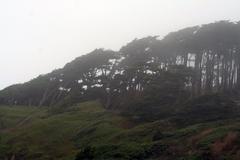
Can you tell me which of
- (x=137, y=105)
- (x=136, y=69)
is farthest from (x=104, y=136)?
(x=136, y=69)

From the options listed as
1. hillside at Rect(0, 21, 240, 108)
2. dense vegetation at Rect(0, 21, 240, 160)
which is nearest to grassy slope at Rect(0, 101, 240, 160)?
dense vegetation at Rect(0, 21, 240, 160)

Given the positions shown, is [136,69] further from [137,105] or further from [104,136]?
[104,136]

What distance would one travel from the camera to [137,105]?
1996 inches

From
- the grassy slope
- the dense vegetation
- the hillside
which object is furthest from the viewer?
the hillside

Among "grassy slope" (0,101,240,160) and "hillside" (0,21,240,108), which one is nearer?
"grassy slope" (0,101,240,160)

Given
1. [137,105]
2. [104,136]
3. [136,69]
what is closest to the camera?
[104,136]

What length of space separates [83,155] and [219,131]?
10914mm

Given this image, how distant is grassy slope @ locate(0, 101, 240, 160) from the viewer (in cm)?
3443

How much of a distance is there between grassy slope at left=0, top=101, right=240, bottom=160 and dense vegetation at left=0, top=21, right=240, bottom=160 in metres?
0.09

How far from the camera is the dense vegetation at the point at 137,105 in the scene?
1444 inches

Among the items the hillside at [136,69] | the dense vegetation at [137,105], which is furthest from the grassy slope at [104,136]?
the hillside at [136,69]

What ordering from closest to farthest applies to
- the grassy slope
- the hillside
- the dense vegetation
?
the grassy slope → the dense vegetation → the hillside

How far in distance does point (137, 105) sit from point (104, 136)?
7.47 m

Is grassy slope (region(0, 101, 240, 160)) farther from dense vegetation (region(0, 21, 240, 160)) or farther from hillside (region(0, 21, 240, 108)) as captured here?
hillside (region(0, 21, 240, 108))
